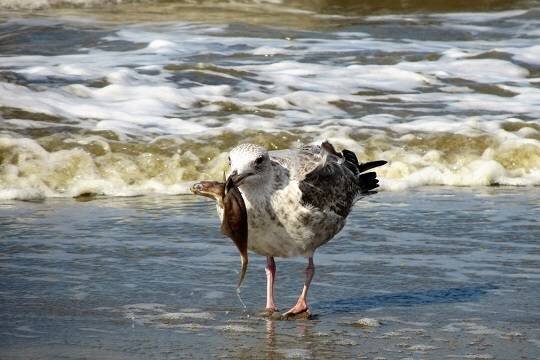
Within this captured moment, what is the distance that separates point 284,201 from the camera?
566 cm

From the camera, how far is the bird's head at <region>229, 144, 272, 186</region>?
215 inches

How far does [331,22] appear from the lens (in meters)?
19.6

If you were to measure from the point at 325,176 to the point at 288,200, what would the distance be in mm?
507

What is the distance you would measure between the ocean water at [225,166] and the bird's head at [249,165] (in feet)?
2.27

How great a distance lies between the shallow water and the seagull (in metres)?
0.34

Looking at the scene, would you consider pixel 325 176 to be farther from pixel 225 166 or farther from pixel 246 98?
pixel 246 98

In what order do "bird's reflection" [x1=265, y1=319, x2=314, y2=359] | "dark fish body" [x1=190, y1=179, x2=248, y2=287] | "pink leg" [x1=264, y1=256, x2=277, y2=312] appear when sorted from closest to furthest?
"bird's reflection" [x1=265, y1=319, x2=314, y2=359] < "dark fish body" [x1=190, y1=179, x2=248, y2=287] < "pink leg" [x1=264, y1=256, x2=277, y2=312]

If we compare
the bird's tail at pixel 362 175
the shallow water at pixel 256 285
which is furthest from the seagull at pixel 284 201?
the bird's tail at pixel 362 175

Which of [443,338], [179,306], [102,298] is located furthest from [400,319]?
[102,298]

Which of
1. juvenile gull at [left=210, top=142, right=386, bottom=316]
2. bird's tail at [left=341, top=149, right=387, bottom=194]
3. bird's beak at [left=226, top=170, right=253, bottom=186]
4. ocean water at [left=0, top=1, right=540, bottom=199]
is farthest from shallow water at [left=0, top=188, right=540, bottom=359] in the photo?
ocean water at [left=0, top=1, right=540, bottom=199]

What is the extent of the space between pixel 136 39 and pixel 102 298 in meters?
11.2

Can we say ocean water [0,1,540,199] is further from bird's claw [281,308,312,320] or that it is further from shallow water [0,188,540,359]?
bird's claw [281,308,312,320]

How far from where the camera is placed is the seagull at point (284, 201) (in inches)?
216

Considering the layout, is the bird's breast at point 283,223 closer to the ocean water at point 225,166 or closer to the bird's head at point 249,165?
the bird's head at point 249,165
